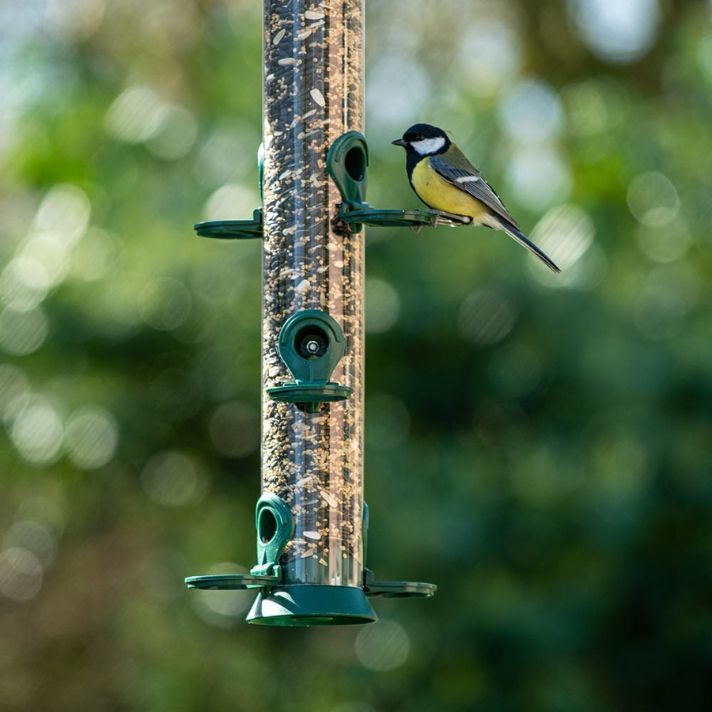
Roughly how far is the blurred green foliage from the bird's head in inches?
243

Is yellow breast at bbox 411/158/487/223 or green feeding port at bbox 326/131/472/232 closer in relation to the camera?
green feeding port at bbox 326/131/472/232

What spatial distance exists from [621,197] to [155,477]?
16.0 feet

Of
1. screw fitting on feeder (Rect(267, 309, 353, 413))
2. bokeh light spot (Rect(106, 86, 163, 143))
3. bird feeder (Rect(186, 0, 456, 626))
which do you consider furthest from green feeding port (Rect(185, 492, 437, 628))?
bokeh light spot (Rect(106, 86, 163, 143))

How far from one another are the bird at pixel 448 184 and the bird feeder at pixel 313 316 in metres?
0.40

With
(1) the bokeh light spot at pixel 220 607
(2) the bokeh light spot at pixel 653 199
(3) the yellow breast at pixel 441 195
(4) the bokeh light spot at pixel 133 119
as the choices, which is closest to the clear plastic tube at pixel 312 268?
(3) the yellow breast at pixel 441 195

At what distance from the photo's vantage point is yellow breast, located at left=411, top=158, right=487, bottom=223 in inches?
340

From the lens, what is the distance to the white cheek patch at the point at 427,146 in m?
8.76

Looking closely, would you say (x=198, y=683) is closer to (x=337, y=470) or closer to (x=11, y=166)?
(x=11, y=166)

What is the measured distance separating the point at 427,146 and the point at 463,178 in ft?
0.77

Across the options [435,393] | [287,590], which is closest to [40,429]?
[435,393]

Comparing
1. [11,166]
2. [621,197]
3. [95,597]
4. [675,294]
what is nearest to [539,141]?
[621,197]

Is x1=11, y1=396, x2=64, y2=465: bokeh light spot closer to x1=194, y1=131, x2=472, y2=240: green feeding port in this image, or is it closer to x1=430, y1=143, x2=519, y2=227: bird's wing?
x1=430, y1=143, x2=519, y2=227: bird's wing

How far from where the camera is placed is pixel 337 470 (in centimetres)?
788

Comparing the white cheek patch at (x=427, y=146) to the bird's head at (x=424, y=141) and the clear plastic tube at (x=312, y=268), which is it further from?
the clear plastic tube at (x=312, y=268)
